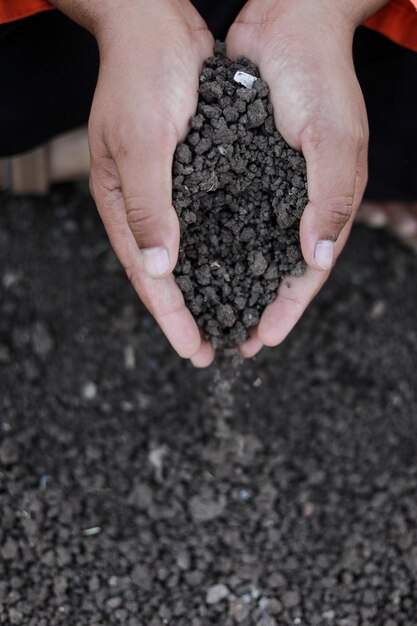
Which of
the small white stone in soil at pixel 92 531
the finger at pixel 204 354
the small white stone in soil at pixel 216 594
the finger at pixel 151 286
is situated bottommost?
the small white stone in soil at pixel 92 531

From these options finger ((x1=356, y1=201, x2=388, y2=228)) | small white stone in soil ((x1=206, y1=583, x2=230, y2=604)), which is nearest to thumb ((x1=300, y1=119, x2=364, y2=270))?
small white stone in soil ((x1=206, y1=583, x2=230, y2=604))

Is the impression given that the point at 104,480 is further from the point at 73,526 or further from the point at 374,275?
the point at 374,275

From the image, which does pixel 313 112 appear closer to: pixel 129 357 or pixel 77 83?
pixel 77 83

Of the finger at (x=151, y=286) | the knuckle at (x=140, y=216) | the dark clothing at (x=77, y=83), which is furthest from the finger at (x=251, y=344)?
the dark clothing at (x=77, y=83)

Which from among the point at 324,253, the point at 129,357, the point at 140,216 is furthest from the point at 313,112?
the point at 129,357

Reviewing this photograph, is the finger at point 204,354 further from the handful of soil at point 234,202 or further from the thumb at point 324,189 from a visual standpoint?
the thumb at point 324,189

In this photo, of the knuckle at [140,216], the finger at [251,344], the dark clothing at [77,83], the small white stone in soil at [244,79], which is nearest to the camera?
the knuckle at [140,216]

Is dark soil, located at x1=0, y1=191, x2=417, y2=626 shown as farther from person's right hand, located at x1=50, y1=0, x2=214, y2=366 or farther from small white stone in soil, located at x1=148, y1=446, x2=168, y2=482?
person's right hand, located at x1=50, y1=0, x2=214, y2=366

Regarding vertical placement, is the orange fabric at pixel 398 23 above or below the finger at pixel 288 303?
above
